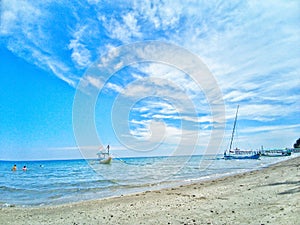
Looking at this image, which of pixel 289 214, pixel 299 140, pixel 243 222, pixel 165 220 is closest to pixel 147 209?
pixel 165 220

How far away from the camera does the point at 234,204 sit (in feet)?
27.0

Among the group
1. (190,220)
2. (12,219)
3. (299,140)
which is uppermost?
(299,140)

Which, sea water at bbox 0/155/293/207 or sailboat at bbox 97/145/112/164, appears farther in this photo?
sailboat at bbox 97/145/112/164

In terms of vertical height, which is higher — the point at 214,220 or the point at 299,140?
the point at 299,140

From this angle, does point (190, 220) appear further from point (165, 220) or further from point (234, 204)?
point (234, 204)

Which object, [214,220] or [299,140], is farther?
[299,140]

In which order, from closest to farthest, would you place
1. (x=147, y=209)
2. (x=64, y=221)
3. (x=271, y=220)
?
(x=271, y=220), (x=64, y=221), (x=147, y=209)

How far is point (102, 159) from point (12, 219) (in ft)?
177

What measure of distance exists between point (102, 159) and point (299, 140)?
98624 millimetres

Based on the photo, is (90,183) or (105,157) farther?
(105,157)

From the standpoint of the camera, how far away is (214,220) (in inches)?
250

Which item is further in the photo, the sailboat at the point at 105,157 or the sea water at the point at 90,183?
the sailboat at the point at 105,157

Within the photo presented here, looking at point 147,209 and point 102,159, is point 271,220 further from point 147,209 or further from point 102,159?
point 102,159

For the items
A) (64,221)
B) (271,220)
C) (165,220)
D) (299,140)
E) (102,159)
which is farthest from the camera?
(299,140)
